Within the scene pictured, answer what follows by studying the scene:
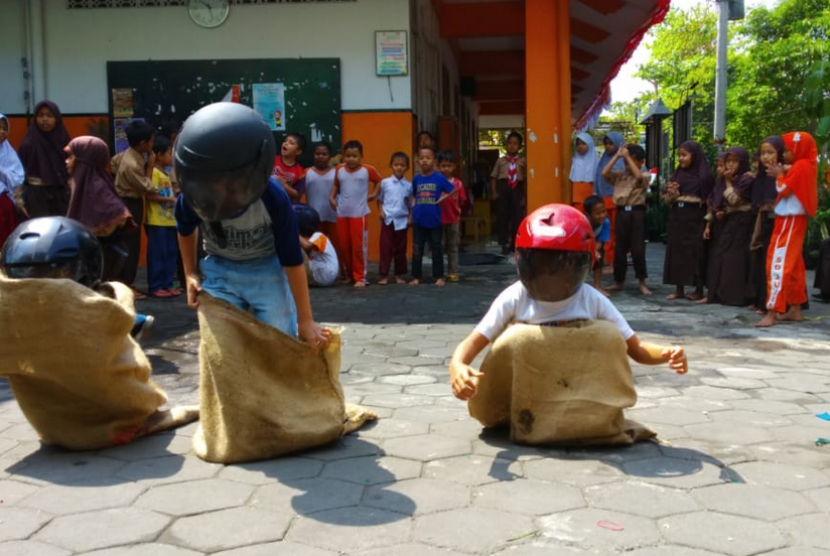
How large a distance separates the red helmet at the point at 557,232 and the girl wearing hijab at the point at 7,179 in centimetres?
574

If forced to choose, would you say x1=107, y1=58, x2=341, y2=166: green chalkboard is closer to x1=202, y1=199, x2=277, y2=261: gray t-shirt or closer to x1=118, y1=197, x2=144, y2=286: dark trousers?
x1=118, y1=197, x2=144, y2=286: dark trousers

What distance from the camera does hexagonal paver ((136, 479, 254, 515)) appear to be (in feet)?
9.77

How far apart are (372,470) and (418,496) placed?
1.13 ft

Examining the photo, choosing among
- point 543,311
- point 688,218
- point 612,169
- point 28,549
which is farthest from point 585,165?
point 28,549

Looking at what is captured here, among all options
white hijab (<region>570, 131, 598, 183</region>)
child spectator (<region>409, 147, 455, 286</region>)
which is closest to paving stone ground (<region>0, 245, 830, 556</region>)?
child spectator (<region>409, 147, 455, 286</region>)

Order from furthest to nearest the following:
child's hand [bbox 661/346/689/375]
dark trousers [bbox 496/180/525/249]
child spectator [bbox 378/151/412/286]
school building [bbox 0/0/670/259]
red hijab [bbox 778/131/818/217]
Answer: dark trousers [bbox 496/180/525/249] → school building [bbox 0/0/670/259] → child spectator [bbox 378/151/412/286] → red hijab [bbox 778/131/818/217] → child's hand [bbox 661/346/689/375]

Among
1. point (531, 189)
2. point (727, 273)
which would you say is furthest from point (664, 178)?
point (727, 273)

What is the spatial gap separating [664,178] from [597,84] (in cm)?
336

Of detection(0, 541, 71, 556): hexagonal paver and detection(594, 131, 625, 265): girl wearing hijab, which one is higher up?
detection(594, 131, 625, 265): girl wearing hijab

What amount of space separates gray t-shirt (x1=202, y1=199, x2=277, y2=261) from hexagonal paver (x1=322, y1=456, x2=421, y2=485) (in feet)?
2.97

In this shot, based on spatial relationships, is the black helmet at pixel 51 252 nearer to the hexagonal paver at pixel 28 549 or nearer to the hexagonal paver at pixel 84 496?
the hexagonal paver at pixel 84 496

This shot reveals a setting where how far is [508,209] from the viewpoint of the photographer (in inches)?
510

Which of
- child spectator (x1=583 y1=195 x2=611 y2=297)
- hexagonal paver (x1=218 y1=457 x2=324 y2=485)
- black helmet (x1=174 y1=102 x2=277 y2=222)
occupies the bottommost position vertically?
hexagonal paver (x1=218 y1=457 x2=324 y2=485)

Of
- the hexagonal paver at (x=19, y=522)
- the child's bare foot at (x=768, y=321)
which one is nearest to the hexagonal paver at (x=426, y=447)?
the hexagonal paver at (x=19, y=522)
